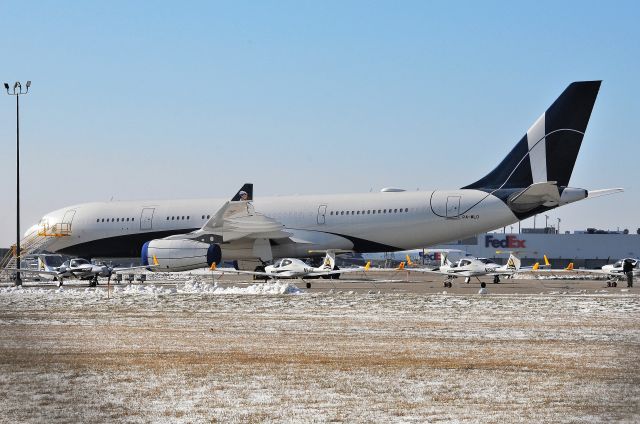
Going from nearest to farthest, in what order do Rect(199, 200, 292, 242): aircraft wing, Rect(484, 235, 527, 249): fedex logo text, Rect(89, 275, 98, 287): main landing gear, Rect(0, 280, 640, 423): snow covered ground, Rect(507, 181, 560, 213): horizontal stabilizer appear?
Rect(0, 280, 640, 423): snow covered ground
Rect(89, 275, 98, 287): main landing gear
Rect(507, 181, 560, 213): horizontal stabilizer
Rect(199, 200, 292, 242): aircraft wing
Rect(484, 235, 527, 249): fedex logo text

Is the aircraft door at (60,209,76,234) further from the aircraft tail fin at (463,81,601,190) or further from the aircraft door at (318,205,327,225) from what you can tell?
the aircraft tail fin at (463,81,601,190)

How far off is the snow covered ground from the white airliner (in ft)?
63.9

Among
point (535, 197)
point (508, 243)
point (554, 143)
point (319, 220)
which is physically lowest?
point (508, 243)

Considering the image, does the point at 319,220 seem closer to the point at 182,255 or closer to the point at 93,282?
the point at 182,255

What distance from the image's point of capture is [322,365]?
12078mm

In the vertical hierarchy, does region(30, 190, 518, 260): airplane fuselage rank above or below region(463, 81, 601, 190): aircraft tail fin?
below

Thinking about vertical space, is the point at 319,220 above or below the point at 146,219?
below

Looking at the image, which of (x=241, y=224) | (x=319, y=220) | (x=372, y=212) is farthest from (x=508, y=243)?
(x=241, y=224)

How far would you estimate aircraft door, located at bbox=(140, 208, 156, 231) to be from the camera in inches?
1929

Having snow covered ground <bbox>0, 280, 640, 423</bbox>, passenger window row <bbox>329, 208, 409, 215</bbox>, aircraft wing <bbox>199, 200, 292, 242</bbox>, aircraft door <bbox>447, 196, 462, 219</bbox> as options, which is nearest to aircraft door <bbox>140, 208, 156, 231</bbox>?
aircraft wing <bbox>199, 200, 292, 242</bbox>

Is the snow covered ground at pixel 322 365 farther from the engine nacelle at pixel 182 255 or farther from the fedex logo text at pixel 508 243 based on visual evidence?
the fedex logo text at pixel 508 243

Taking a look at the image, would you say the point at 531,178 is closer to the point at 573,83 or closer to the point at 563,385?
the point at 573,83

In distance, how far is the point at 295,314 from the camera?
21.9m

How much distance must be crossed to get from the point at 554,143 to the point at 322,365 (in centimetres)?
3250
